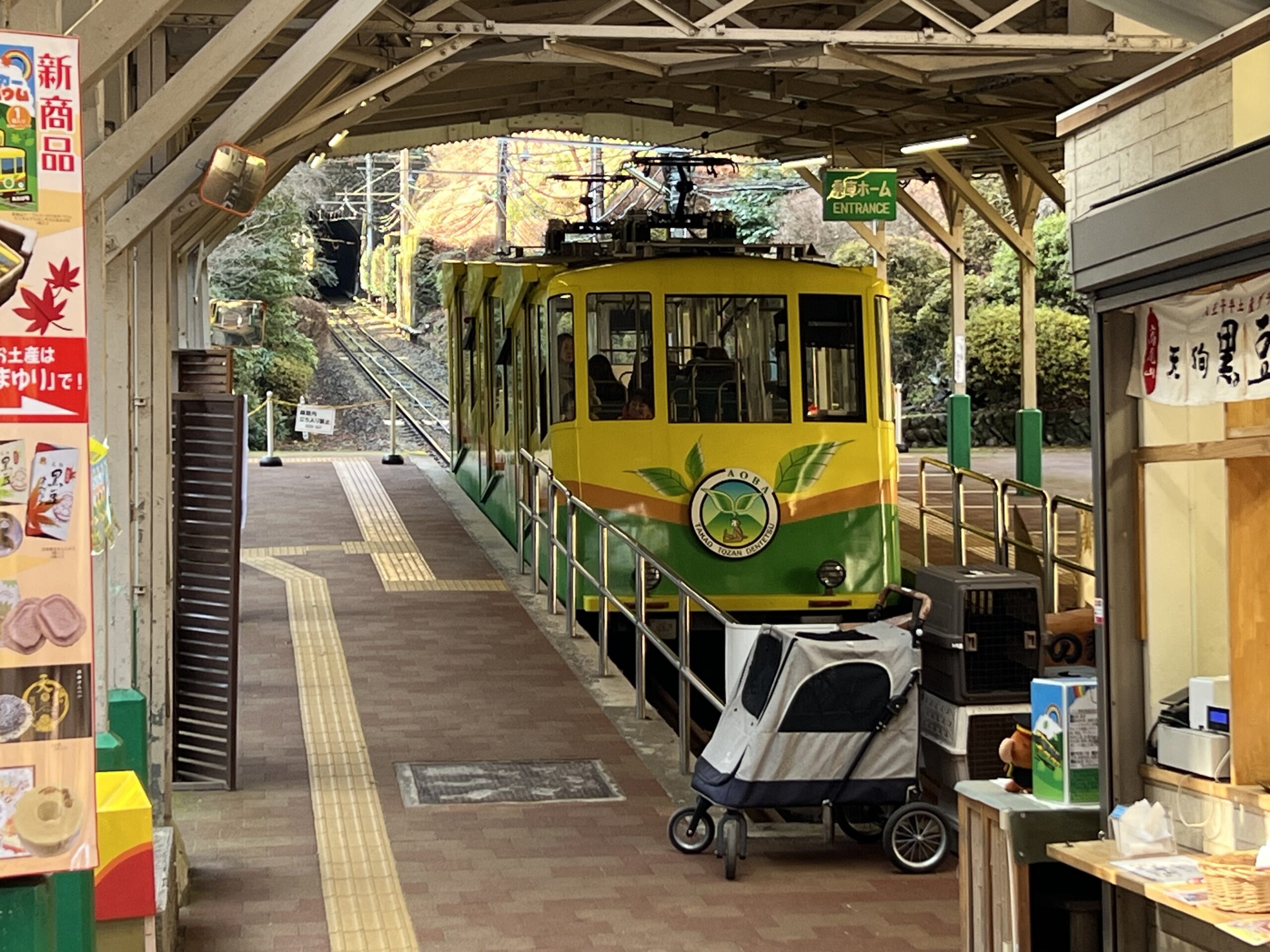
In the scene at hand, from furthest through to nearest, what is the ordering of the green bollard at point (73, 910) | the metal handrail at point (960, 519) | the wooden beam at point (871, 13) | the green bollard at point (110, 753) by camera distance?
the metal handrail at point (960, 519) → the wooden beam at point (871, 13) → the green bollard at point (110, 753) → the green bollard at point (73, 910)

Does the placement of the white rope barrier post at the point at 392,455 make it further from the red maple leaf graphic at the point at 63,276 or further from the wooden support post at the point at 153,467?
the red maple leaf graphic at the point at 63,276

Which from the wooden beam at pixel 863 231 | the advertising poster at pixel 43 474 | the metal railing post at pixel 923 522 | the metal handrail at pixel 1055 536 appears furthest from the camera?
the wooden beam at pixel 863 231

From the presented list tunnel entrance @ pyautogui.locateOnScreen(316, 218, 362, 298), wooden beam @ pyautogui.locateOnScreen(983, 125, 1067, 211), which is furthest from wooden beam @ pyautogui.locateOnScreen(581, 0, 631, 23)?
tunnel entrance @ pyautogui.locateOnScreen(316, 218, 362, 298)

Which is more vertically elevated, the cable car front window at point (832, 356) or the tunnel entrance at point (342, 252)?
the tunnel entrance at point (342, 252)

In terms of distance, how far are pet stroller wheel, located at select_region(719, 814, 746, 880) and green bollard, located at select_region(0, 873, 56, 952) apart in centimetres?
376

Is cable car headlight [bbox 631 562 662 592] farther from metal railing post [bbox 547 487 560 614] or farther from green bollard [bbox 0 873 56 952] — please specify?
green bollard [bbox 0 873 56 952]

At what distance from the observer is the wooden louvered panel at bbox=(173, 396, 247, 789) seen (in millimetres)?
8047

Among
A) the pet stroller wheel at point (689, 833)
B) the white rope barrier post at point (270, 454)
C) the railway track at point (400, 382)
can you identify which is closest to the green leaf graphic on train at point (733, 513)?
the pet stroller wheel at point (689, 833)

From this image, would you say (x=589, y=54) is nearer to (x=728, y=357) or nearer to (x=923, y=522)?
(x=728, y=357)

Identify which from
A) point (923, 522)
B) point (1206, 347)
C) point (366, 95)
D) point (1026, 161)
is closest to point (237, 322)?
point (1026, 161)

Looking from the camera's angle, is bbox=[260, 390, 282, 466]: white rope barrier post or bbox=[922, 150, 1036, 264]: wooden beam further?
bbox=[260, 390, 282, 466]: white rope barrier post

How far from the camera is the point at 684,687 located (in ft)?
28.9

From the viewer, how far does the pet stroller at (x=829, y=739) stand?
6965 millimetres

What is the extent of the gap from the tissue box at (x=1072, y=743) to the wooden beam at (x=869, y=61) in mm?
6043
